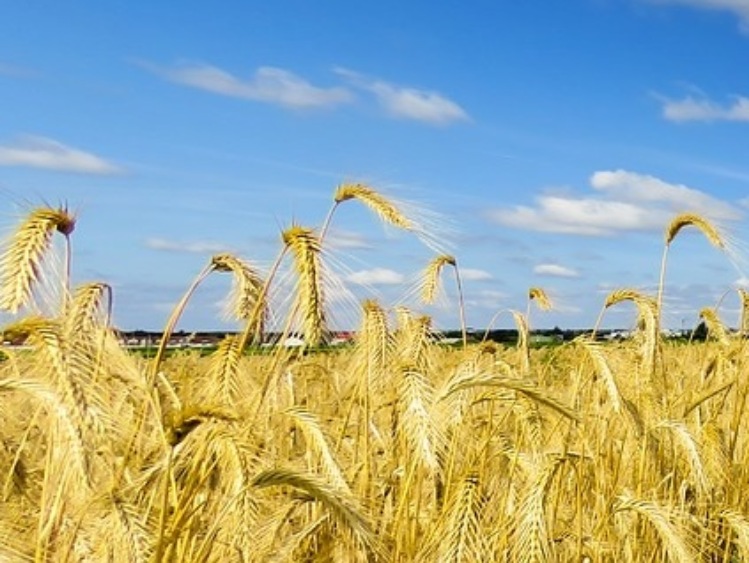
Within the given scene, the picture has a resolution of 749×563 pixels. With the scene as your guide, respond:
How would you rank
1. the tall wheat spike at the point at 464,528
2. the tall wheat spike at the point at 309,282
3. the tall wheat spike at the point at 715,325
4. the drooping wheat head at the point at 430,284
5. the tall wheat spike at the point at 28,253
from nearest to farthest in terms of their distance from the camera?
the tall wheat spike at the point at 28,253, the tall wheat spike at the point at 309,282, the tall wheat spike at the point at 464,528, the drooping wheat head at the point at 430,284, the tall wheat spike at the point at 715,325

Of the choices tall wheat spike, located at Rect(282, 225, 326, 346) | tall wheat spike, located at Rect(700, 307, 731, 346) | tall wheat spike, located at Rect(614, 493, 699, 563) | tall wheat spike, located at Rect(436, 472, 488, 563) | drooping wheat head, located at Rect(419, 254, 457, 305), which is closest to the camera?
tall wheat spike, located at Rect(282, 225, 326, 346)

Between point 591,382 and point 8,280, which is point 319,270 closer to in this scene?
point 8,280

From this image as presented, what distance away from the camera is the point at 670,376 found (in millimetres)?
7746

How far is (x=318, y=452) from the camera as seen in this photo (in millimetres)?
2863

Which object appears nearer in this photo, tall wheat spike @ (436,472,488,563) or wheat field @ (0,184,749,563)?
wheat field @ (0,184,749,563)

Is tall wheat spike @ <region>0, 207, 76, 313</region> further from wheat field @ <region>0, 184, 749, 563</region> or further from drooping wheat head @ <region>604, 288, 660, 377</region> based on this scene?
drooping wheat head @ <region>604, 288, 660, 377</region>

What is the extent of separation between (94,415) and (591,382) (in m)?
3.62

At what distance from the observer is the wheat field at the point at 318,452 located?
88.7 inches

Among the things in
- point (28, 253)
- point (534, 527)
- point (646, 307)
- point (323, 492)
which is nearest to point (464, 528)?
point (534, 527)

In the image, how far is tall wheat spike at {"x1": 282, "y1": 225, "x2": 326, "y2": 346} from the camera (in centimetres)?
250

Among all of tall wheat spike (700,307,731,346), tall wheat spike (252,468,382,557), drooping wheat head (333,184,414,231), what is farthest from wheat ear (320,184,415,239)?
tall wheat spike (700,307,731,346)

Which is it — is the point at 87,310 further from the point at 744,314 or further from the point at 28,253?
the point at 744,314

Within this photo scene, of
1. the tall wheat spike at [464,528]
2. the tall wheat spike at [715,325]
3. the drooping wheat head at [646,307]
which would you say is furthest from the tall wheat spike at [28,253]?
the tall wheat spike at [715,325]

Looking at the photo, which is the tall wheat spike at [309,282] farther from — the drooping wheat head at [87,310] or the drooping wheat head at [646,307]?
the drooping wheat head at [646,307]
